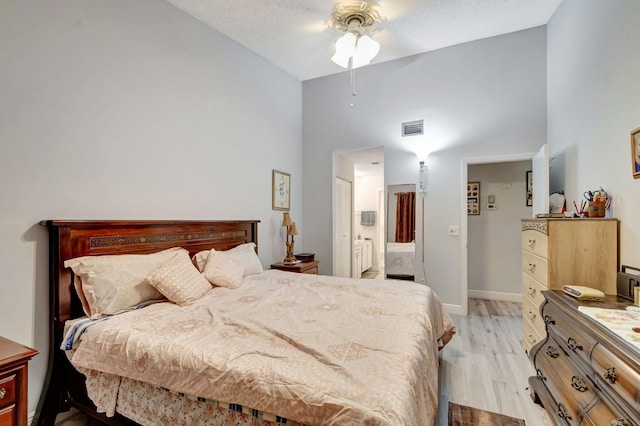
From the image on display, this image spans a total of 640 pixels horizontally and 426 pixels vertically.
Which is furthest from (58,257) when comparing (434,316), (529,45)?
(529,45)

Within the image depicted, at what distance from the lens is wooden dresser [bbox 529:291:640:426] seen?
1.08 meters

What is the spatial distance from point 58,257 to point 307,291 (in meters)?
1.67

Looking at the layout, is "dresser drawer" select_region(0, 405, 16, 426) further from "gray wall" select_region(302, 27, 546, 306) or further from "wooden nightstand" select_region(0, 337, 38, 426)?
"gray wall" select_region(302, 27, 546, 306)

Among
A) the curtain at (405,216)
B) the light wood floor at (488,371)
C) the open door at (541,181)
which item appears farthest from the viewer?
the curtain at (405,216)

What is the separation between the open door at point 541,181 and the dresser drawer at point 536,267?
0.61 metres

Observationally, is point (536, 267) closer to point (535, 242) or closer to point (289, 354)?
point (535, 242)

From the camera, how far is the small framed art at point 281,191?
159 inches

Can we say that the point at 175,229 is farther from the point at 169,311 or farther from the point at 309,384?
the point at 309,384

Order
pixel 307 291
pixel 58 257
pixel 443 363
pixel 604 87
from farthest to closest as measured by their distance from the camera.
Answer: pixel 443 363 → pixel 307 291 → pixel 604 87 → pixel 58 257

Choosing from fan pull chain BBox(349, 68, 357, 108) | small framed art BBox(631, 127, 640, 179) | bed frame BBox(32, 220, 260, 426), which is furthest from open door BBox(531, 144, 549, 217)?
bed frame BBox(32, 220, 260, 426)

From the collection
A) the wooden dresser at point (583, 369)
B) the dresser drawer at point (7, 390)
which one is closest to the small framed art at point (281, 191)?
the dresser drawer at point (7, 390)

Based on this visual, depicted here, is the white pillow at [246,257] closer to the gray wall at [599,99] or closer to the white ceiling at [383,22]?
the white ceiling at [383,22]

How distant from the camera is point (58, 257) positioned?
1.84m

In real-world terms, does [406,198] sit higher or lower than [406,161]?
lower
